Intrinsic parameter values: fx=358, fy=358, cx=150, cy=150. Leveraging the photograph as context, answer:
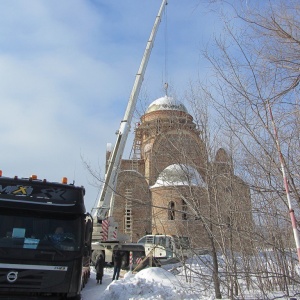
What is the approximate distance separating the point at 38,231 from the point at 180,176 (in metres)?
4.43

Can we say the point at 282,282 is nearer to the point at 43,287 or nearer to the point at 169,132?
the point at 169,132

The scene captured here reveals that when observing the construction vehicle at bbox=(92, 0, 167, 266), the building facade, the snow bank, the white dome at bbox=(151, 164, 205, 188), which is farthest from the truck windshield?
the construction vehicle at bbox=(92, 0, 167, 266)

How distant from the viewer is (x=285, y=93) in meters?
5.24

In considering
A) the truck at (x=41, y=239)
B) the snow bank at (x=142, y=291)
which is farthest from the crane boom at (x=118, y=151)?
the truck at (x=41, y=239)

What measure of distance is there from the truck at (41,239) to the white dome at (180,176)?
3.03 metres

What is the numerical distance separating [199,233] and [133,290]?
8.76 ft

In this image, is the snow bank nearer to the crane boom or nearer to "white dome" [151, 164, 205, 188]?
"white dome" [151, 164, 205, 188]

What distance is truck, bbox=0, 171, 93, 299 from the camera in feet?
21.0

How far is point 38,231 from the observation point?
6.81m

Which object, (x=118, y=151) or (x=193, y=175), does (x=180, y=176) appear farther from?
(x=118, y=151)

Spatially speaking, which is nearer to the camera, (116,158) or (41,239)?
(41,239)

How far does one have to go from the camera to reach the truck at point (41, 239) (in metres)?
6.40

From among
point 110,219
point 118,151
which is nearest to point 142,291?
point 110,219

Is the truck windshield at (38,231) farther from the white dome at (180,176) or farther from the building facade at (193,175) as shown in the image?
the white dome at (180,176)
